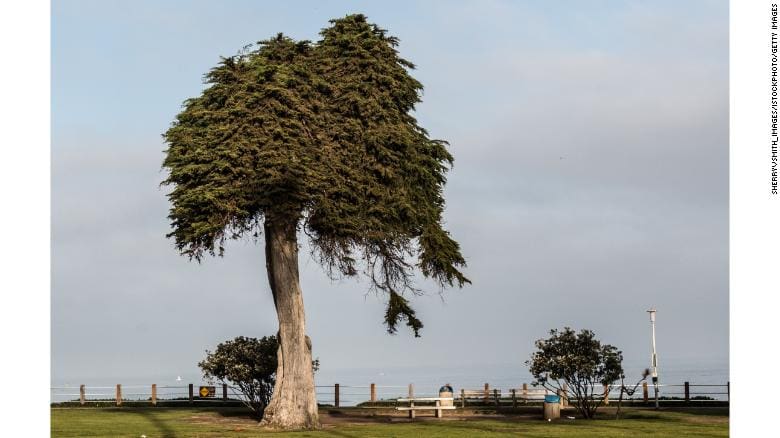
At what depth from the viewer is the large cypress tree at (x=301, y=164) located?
117ft

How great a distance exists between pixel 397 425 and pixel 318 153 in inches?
381

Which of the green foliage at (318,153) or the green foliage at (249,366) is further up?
the green foliage at (318,153)

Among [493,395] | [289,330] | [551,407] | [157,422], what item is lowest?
[493,395]

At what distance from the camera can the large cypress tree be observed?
35.6 meters

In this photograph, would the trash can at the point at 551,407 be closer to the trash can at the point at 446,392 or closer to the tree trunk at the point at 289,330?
the trash can at the point at 446,392

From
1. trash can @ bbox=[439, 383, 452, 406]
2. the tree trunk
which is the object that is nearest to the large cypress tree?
the tree trunk

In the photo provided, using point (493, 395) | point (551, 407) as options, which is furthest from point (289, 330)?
point (493, 395)

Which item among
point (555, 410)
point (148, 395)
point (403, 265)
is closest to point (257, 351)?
point (403, 265)

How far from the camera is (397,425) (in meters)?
35.2

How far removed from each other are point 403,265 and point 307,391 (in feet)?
20.7

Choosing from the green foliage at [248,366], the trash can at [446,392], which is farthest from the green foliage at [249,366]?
the trash can at [446,392]

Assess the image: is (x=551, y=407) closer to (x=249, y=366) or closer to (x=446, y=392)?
(x=446, y=392)

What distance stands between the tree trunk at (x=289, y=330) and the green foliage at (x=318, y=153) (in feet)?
2.48
